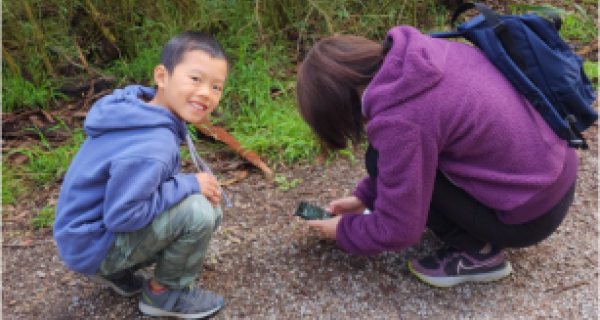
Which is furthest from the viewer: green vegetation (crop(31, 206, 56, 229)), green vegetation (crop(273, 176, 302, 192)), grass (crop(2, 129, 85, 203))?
grass (crop(2, 129, 85, 203))

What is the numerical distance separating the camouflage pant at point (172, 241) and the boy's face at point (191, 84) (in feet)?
1.00

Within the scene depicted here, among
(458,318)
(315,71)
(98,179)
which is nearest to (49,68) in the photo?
(98,179)

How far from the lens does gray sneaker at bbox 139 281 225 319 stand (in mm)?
1731

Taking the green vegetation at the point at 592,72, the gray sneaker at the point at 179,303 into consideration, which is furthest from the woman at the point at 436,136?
the green vegetation at the point at 592,72

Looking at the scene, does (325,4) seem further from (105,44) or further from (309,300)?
(309,300)

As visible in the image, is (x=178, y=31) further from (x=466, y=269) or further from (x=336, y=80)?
(x=466, y=269)

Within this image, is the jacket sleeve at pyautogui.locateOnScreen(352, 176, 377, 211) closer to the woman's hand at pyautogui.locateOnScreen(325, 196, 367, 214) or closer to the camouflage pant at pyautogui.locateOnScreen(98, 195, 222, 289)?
the woman's hand at pyautogui.locateOnScreen(325, 196, 367, 214)

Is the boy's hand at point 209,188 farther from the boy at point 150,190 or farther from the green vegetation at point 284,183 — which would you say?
the green vegetation at point 284,183

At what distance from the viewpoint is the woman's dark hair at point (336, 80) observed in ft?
5.09

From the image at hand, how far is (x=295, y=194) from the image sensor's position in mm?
2494

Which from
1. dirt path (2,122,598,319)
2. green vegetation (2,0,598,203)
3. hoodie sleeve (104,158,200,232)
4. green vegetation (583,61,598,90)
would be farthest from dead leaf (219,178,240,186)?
green vegetation (583,61,598,90)

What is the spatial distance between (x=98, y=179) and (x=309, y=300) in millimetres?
915

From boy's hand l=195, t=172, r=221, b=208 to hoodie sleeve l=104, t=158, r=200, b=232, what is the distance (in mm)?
161

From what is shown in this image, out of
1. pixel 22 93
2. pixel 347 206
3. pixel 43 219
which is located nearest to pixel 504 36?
pixel 347 206
